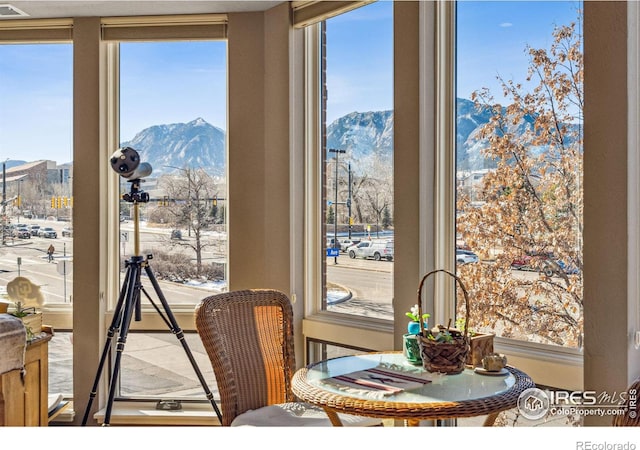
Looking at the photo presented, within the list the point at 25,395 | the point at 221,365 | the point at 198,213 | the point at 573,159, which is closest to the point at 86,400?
the point at 25,395

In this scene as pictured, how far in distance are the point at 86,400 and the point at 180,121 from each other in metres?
1.78

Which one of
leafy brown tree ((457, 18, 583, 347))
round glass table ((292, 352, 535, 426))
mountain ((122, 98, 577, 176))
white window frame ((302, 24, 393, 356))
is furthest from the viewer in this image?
white window frame ((302, 24, 393, 356))

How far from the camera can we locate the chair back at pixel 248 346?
251 centimetres

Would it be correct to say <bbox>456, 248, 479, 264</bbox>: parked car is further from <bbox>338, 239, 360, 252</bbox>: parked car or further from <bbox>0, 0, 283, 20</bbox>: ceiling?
<bbox>0, 0, 283, 20</bbox>: ceiling

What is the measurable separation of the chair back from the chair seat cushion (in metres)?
0.11

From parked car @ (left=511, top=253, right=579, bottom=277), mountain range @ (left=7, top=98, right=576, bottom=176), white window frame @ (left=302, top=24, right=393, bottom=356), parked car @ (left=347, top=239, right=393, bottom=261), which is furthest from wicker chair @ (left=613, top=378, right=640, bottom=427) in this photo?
white window frame @ (left=302, top=24, right=393, bottom=356)

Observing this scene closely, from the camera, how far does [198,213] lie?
3674mm

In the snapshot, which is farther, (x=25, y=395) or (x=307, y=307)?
(x=307, y=307)

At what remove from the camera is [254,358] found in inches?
106

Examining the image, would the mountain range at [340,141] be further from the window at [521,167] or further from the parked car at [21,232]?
the parked car at [21,232]

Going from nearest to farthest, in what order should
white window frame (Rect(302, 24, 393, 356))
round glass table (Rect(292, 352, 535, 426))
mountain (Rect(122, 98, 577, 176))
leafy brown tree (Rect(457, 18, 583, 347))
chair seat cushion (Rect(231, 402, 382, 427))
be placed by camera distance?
round glass table (Rect(292, 352, 535, 426))
chair seat cushion (Rect(231, 402, 382, 427))
leafy brown tree (Rect(457, 18, 583, 347))
mountain (Rect(122, 98, 577, 176))
white window frame (Rect(302, 24, 393, 356))

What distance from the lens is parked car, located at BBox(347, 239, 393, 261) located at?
10.2 ft

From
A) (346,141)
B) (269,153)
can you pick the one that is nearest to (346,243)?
(346,141)
